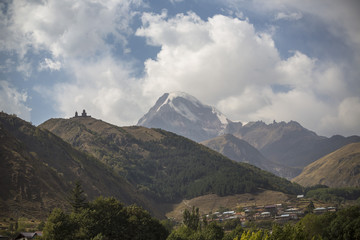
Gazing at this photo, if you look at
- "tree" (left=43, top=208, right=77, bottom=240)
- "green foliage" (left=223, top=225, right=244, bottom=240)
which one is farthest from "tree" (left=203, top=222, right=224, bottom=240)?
"tree" (left=43, top=208, right=77, bottom=240)

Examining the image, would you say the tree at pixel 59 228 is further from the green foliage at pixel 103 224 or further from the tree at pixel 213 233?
the tree at pixel 213 233

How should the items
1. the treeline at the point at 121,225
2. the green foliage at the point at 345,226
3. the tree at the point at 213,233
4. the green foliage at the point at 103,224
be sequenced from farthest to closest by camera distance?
the tree at the point at 213,233 → the green foliage at the point at 345,226 → the treeline at the point at 121,225 → the green foliage at the point at 103,224

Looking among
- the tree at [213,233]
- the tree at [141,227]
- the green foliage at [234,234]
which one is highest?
the tree at [141,227]

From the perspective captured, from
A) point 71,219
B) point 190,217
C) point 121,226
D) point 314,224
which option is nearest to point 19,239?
point 71,219

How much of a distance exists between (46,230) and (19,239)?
21.0 meters

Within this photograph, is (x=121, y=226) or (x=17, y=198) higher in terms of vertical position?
(x=17, y=198)

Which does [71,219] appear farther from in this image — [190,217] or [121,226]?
[190,217]

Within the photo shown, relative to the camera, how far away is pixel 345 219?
510 ft

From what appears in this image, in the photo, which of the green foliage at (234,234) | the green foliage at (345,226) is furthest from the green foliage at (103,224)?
the green foliage at (345,226)

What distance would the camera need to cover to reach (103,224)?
12650 cm

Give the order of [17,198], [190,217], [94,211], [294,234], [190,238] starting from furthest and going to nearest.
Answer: [17,198] → [190,217] → [190,238] → [94,211] → [294,234]

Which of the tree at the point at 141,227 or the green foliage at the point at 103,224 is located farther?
the tree at the point at 141,227

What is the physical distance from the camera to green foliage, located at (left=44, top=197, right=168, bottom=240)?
107 meters

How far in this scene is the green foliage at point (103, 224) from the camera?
4225 inches
